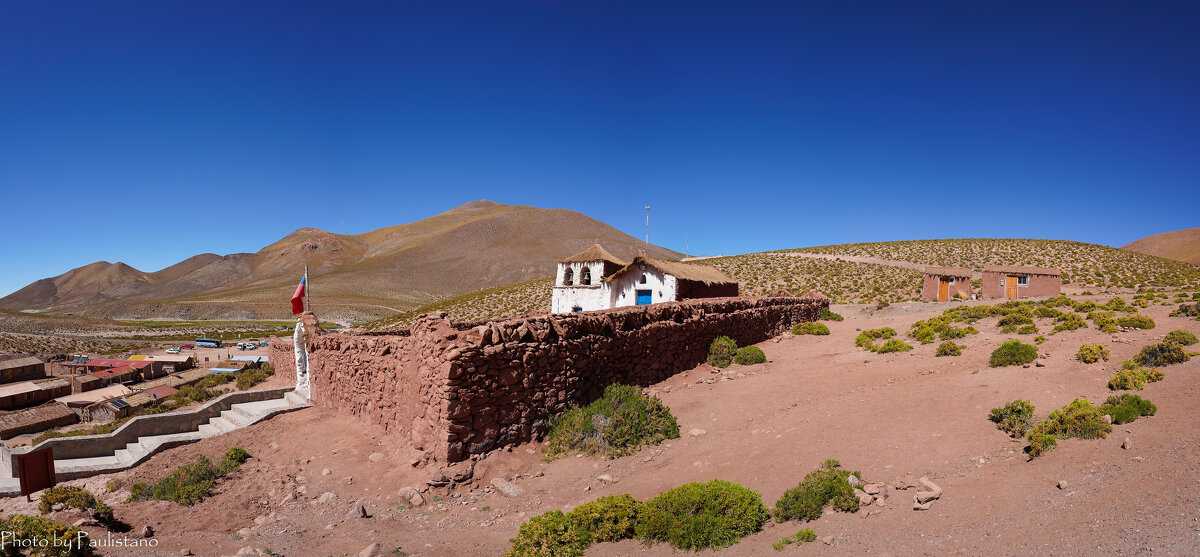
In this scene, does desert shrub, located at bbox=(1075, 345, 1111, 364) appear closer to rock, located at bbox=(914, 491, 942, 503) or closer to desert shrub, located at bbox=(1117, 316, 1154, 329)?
desert shrub, located at bbox=(1117, 316, 1154, 329)

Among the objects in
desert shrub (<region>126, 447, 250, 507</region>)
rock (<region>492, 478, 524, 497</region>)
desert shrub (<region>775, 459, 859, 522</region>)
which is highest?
desert shrub (<region>775, 459, 859, 522</region>)

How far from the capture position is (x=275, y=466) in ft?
29.5

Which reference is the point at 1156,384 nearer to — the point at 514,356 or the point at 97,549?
the point at 514,356

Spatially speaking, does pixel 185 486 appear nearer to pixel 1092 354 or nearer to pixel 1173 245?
pixel 1092 354

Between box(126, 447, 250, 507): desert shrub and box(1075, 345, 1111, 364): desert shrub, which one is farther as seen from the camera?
box(1075, 345, 1111, 364): desert shrub

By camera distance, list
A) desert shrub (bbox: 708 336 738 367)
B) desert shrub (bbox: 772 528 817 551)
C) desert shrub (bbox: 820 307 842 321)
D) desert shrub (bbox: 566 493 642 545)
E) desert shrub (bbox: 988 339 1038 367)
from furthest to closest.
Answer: desert shrub (bbox: 820 307 842 321)
desert shrub (bbox: 708 336 738 367)
desert shrub (bbox: 988 339 1038 367)
desert shrub (bbox: 566 493 642 545)
desert shrub (bbox: 772 528 817 551)

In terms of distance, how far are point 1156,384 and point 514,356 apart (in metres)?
9.49

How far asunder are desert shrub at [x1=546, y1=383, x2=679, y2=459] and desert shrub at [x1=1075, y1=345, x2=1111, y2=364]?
7.79 m

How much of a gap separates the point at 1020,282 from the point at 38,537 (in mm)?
40918

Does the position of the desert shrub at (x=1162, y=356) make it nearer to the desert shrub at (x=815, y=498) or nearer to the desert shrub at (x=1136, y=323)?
the desert shrub at (x=1136, y=323)

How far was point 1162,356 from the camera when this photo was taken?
27.9ft

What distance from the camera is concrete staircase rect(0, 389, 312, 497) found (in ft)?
32.0

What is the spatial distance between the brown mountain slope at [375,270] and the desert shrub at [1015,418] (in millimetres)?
90492

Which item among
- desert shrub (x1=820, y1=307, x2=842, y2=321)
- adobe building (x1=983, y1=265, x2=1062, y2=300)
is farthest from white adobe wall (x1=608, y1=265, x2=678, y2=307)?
adobe building (x1=983, y1=265, x2=1062, y2=300)
